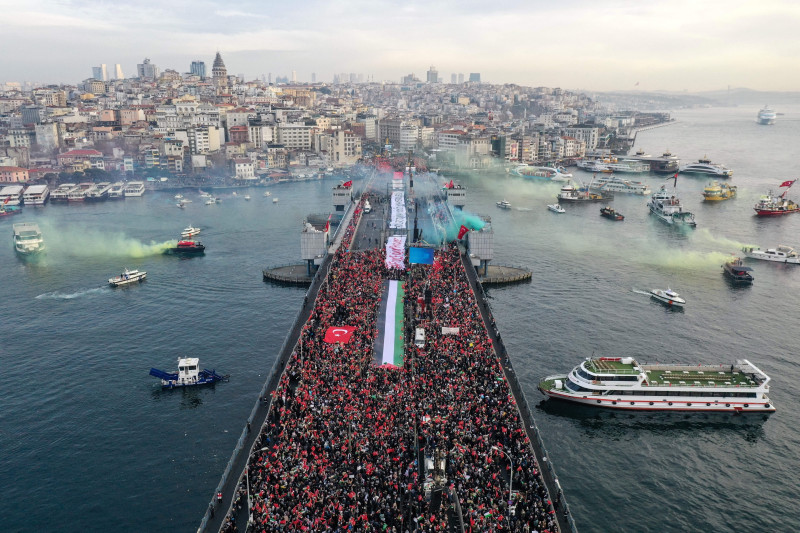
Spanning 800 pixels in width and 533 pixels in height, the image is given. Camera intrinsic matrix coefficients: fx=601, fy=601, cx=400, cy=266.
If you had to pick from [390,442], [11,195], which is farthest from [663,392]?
[11,195]

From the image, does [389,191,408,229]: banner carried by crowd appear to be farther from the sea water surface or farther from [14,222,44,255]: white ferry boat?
[14,222,44,255]: white ferry boat

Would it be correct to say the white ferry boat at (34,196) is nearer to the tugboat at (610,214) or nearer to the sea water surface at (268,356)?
the sea water surface at (268,356)

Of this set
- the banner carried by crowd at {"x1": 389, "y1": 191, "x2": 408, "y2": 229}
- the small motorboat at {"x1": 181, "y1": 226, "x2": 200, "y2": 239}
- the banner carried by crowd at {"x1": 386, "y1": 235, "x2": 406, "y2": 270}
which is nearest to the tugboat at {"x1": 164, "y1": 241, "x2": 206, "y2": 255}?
the small motorboat at {"x1": 181, "y1": 226, "x2": 200, "y2": 239}

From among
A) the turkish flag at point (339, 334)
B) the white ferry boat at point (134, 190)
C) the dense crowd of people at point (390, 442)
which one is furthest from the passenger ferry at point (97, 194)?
the turkish flag at point (339, 334)

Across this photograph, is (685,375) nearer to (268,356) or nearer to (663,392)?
(663,392)

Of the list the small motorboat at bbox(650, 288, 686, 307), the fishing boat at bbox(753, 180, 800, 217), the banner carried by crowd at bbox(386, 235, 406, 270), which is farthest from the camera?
the fishing boat at bbox(753, 180, 800, 217)

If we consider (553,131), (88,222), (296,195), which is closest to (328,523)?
(88,222)

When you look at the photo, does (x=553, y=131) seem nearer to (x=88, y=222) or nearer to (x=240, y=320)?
(x=88, y=222)
